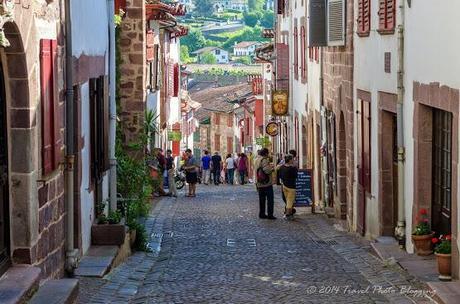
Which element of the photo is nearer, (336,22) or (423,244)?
(423,244)

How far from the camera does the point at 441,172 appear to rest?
13.9 metres

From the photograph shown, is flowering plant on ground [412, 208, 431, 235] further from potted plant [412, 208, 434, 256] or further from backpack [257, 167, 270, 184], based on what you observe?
backpack [257, 167, 270, 184]

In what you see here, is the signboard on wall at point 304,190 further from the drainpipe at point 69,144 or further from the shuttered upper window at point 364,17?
the drainpipe at point 69,144

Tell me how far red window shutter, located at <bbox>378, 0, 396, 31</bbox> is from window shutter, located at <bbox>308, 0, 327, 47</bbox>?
22.4 feet

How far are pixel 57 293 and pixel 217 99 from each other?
2935 inches

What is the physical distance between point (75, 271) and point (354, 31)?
9195 millimetres

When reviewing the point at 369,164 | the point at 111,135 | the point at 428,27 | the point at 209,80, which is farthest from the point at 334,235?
the point at 209,80

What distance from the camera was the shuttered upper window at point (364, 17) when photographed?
18406mm

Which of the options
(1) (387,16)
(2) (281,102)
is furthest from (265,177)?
(2) (281,102)

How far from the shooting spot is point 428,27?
13.4m

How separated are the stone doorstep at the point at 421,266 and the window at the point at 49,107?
3900 millimetres

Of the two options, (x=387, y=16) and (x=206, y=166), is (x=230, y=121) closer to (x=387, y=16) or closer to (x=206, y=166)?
(x=206, y=166)

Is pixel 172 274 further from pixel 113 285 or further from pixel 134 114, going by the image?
pixel 134 114

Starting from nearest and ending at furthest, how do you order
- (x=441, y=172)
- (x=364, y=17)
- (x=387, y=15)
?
(x=441, y=172), (x=387, y=15), (x=364, y=17)
